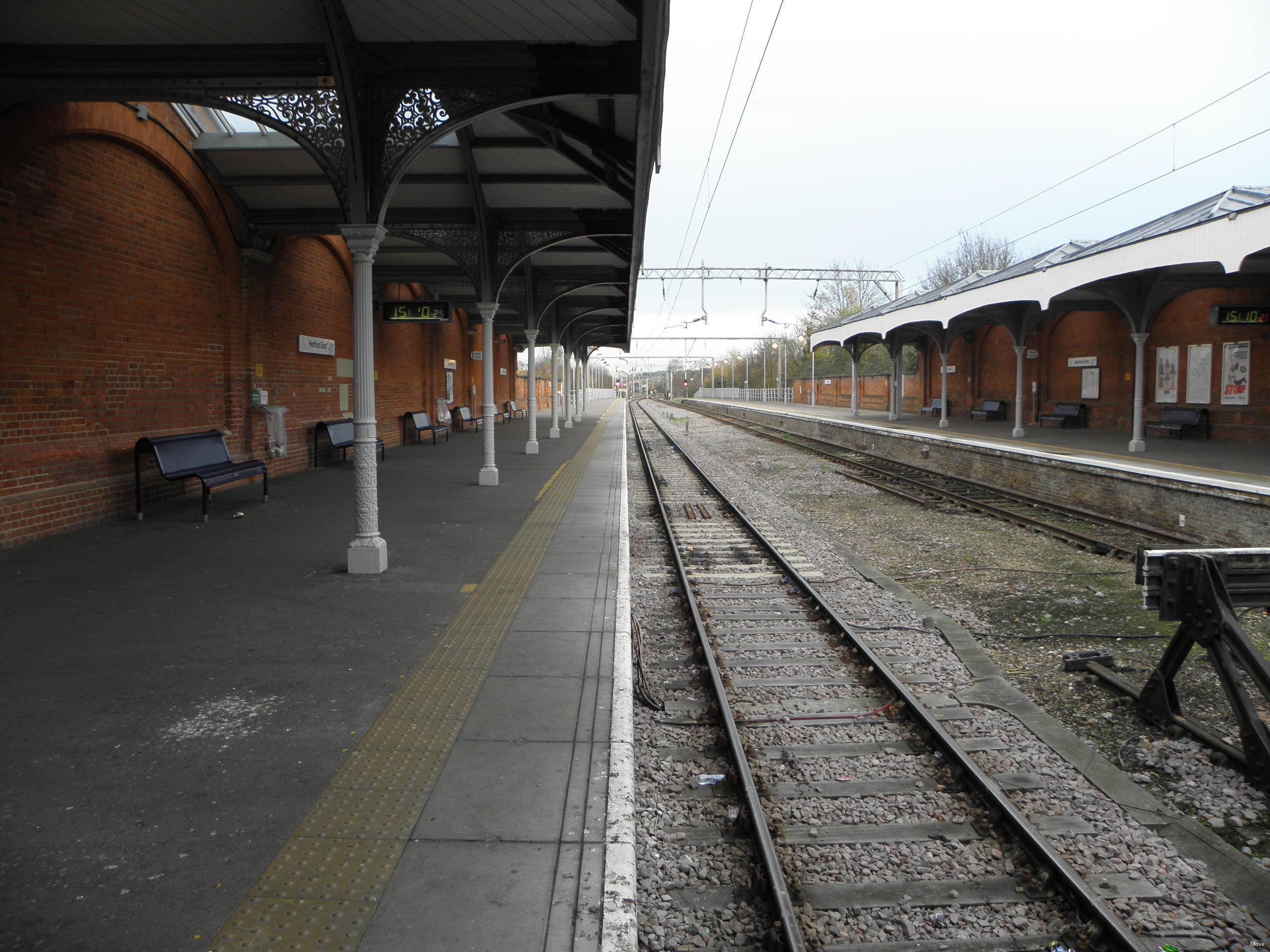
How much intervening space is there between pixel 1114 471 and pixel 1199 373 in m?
8.67

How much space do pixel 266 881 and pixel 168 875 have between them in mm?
318

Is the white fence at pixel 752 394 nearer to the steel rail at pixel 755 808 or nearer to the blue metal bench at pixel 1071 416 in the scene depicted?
the blue metal bench at pixel 1071 416

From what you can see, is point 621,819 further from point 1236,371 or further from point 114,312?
point 1236,371

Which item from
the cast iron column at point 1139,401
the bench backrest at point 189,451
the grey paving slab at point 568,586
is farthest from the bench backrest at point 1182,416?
the bench backrest at point 189,451

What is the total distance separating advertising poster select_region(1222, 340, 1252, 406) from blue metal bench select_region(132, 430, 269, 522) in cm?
1911

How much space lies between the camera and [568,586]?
265 inches

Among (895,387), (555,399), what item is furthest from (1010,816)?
(895,387)

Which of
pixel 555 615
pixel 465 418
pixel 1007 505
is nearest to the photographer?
pixel 555 615

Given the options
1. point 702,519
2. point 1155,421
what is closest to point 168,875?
point 702,519

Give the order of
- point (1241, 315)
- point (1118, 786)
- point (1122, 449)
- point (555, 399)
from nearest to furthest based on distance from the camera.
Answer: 1. point (1118, 786)
2. point (1241, 315)
3. point (1122, 449)
4. point (555, 399)

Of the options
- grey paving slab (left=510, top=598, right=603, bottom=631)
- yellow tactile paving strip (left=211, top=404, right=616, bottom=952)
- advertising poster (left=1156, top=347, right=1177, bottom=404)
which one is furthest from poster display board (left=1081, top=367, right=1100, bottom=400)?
yellow tactile paving strip (left=211, top=404, right=616, bottom=952)

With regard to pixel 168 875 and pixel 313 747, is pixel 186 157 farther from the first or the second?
pixel 168 875

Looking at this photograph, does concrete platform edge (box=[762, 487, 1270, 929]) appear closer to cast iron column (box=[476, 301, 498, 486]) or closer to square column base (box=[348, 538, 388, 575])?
square column base (box=[348, 538, 388, 575])

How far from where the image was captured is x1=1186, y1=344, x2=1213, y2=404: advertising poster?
18734 millimetres
